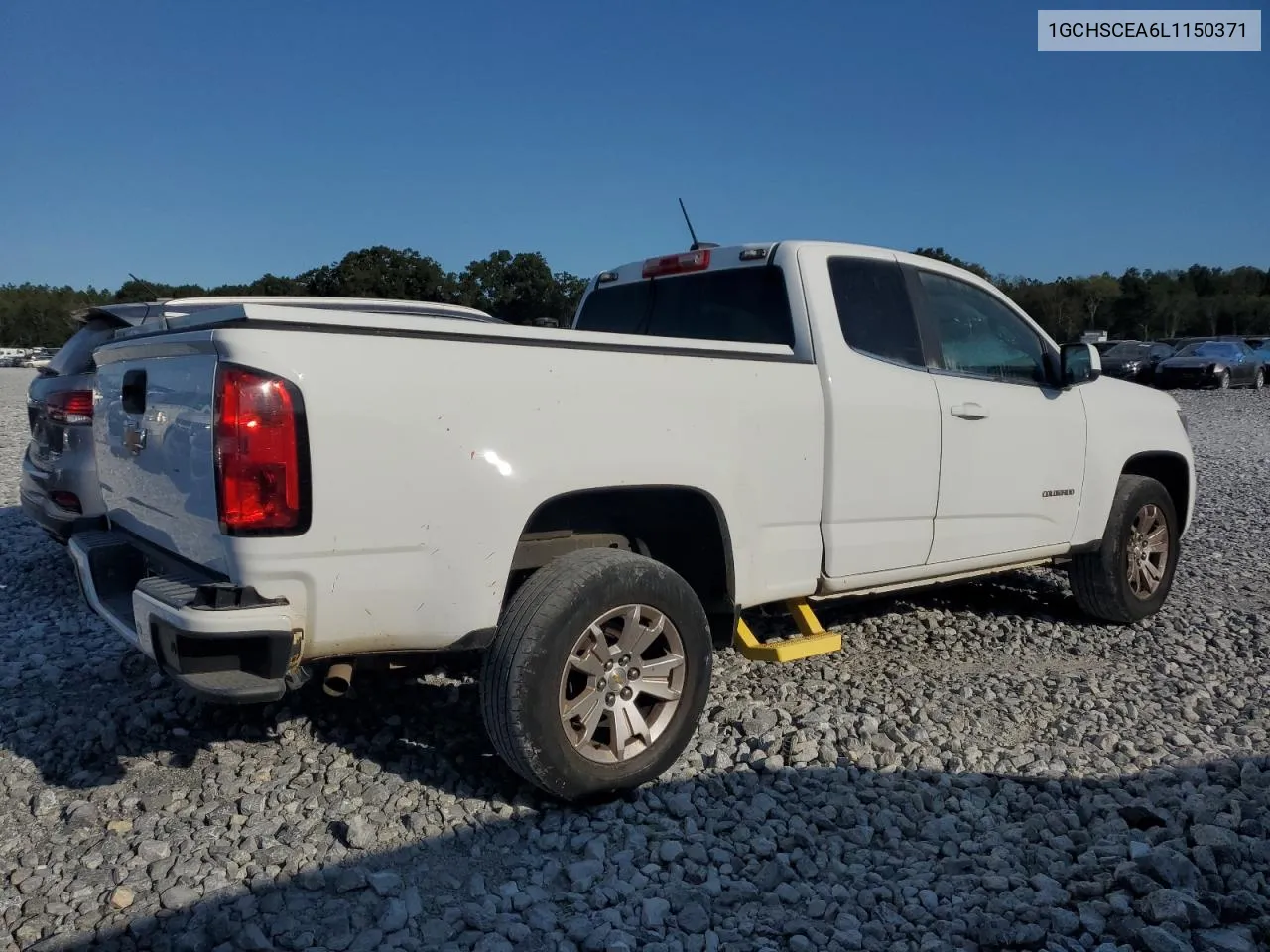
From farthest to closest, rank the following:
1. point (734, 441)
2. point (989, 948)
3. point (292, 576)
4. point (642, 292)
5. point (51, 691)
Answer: point (642, 292) < point (51, 691) < point (734, 441) < point (292, 576) < point (989, 948)

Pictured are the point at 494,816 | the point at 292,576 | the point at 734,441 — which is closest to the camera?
the point at 292,576

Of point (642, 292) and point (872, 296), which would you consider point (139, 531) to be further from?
point (872, 296)

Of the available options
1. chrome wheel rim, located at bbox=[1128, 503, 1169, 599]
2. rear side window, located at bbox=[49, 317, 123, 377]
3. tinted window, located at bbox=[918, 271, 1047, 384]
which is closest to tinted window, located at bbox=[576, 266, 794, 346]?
tinted window, located at bbox=[918, 271, 1047, 384]

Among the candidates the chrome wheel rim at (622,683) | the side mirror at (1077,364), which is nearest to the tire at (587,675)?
the chrome wheel rim at (622,683)

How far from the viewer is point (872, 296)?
455 centimetres

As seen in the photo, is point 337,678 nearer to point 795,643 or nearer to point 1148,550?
point 795,643

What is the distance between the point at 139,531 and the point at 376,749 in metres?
1.22

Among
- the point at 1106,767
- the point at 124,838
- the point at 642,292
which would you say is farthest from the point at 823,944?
the point at 642,292

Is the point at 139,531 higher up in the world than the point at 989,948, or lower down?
higher up

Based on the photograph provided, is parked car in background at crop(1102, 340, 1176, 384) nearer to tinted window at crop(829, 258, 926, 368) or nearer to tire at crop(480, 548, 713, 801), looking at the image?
tinted window at crop(829, 258, 926, 368)

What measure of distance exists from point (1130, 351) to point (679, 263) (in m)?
32.1

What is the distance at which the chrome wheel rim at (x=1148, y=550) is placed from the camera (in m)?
5.74

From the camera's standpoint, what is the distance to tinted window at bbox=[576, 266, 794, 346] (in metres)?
4.40

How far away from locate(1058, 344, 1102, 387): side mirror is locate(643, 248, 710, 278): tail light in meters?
1.99
